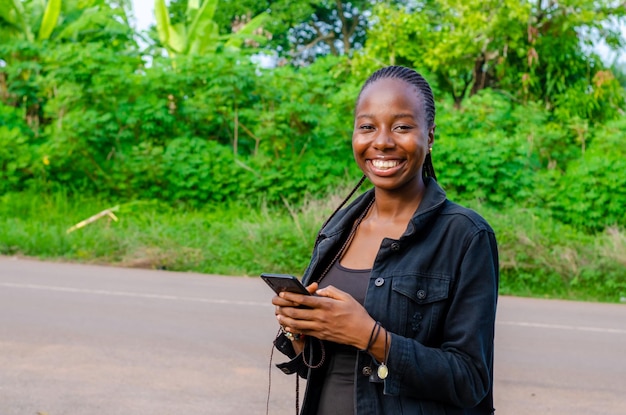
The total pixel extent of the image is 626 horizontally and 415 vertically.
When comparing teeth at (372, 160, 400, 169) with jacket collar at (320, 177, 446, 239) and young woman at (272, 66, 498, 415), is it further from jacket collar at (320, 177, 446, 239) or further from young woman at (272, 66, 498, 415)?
jacket collar at (320, 177, 446, 239)

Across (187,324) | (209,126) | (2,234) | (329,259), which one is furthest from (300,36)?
(329,259)

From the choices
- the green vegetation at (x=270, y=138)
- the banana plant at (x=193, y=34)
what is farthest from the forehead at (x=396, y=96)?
the banana plant at (x=193, y=34)

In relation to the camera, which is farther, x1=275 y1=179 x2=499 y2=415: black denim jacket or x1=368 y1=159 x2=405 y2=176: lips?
x1=368 y1=159 x2=405 y2=176: lips

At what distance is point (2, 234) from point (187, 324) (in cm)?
659

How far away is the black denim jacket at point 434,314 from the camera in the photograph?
212 centimetres

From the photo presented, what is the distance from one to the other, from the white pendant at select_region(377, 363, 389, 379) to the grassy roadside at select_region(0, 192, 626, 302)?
9.90 metres

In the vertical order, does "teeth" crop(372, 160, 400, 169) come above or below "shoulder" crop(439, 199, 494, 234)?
above

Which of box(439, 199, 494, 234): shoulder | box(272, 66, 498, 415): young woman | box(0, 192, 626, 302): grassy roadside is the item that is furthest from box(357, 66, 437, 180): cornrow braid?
box(0, 192, 626, 302): grassy roadside

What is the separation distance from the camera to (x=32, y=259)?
1338 cm

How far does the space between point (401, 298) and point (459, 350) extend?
181mm

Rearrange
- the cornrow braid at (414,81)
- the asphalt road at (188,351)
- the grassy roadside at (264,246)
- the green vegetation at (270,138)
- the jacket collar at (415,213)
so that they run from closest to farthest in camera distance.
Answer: the jacket collar at (415,213), the cornrow braid at (414,81), the asphalt road at (188,351), the grassy roadside at (264,246), the green vegetation at (270,138)

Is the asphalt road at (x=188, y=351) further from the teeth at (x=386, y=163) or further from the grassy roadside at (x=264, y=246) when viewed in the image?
the teeth at (x=386, y=163)

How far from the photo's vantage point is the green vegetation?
13844 millimetres

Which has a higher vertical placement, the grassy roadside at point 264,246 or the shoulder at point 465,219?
the shoulder at point 465,219
